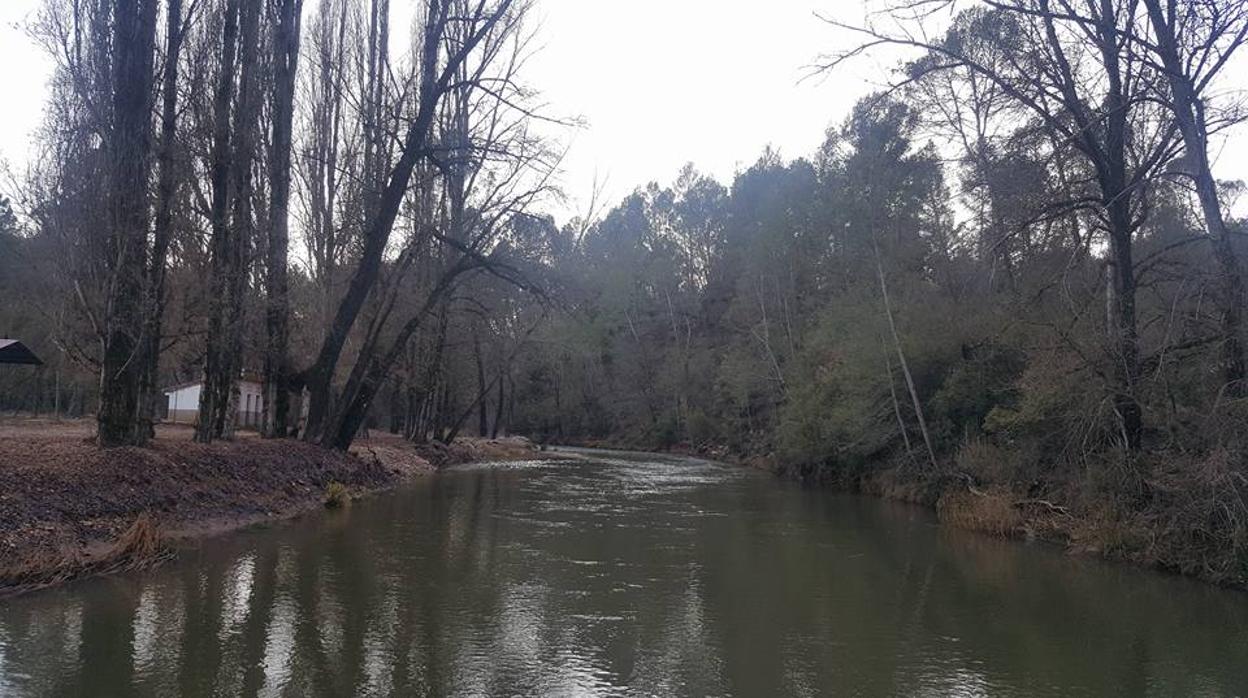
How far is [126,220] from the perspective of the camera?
14078 millimetres

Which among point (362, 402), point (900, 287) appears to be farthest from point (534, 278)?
point (900, 287)

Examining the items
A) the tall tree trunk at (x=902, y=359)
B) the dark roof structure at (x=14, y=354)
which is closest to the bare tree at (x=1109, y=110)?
the tall tree trunk at (x=902, y=359)

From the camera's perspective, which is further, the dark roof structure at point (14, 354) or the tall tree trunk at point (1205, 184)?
the dark roof structure at point (14, 354)

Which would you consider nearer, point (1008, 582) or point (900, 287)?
point (1008, 582)

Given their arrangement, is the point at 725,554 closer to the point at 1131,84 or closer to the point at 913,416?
the point at 1131,84

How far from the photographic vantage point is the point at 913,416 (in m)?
26.0

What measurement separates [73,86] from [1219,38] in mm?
18512

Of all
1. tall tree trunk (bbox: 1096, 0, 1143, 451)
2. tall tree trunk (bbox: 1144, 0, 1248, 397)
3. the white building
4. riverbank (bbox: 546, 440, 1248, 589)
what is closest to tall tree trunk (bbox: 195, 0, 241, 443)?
riverbank (bbox: 546, 440, 1248, 589)

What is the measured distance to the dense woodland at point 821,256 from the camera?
551 inches

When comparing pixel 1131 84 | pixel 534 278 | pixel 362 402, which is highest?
pixel 1131 84

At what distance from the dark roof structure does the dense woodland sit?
2.84 feet

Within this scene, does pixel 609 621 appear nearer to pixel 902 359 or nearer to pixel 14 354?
pixel 902 359

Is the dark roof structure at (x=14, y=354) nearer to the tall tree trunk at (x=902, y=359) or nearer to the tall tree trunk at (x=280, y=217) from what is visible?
the tall tree trunk at (x=280, y=217)

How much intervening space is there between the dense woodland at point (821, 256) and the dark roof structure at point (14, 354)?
2.84ft
